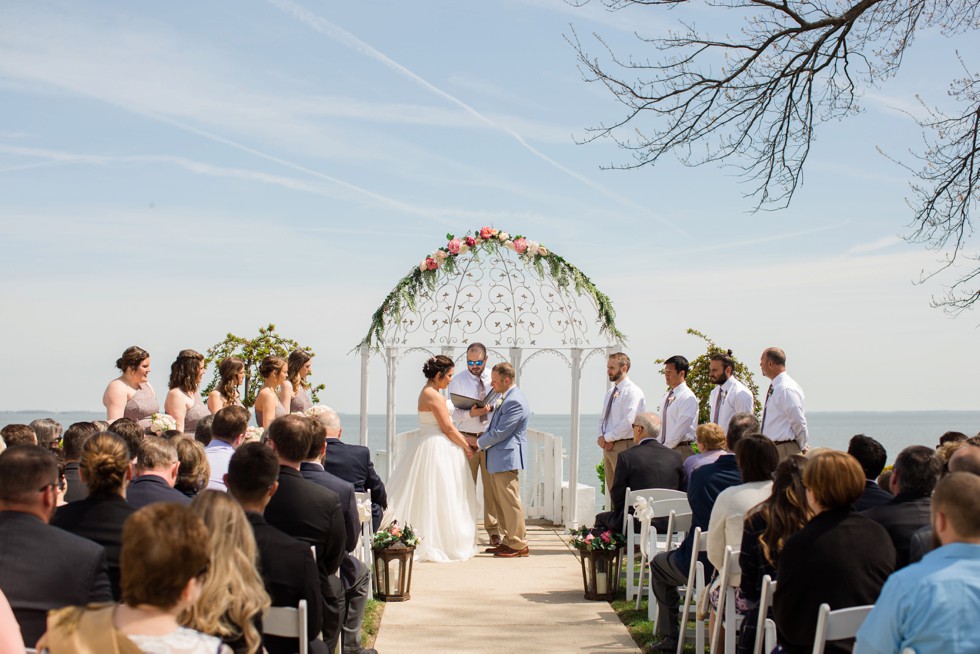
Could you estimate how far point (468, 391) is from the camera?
10070mm

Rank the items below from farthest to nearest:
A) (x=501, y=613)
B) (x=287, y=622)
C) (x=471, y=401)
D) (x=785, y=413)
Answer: (x=471, y=401) → (x=785, y=413) → (x=501, y=613) → (x=287, y=622)

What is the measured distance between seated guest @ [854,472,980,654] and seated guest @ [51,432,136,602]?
2.69 meters

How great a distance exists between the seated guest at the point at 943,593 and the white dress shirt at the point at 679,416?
6.61m

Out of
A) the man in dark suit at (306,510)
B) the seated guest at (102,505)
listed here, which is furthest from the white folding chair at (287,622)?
the man in dark suit at (306,510)

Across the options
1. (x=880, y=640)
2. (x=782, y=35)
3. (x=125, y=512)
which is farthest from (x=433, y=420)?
(x=880, y=640)

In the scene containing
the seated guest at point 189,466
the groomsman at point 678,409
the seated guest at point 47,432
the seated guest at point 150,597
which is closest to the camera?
the seated guest at point 150,597

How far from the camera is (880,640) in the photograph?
9.88 ft

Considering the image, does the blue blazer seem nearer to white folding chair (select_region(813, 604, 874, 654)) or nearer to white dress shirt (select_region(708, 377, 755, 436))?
white dress shirt (select_region(708, 377, 755, 436))

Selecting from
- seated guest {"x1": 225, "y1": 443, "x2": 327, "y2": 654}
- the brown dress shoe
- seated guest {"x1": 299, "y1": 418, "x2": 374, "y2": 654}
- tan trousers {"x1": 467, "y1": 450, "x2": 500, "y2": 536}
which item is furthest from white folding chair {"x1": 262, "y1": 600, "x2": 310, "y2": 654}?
tan trousers {"x1": 467, "y1": 450, "x2": 500, "y2": 536}

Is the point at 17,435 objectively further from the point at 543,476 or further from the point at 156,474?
the point at 543,476

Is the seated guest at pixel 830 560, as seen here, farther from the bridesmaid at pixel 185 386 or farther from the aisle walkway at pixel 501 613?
the bridesmaid at pixel 185 386

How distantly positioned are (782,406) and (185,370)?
5104 millimetres

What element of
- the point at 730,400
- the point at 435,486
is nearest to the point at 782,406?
the point at 730,400

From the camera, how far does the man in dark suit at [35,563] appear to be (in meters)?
3.24
